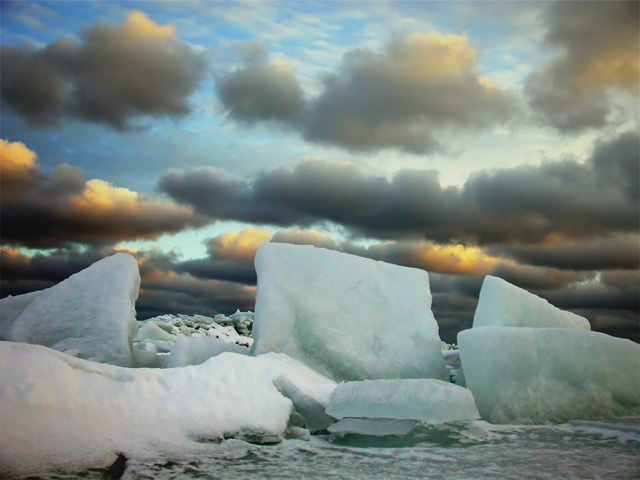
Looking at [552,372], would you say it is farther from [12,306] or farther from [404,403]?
[12,306]

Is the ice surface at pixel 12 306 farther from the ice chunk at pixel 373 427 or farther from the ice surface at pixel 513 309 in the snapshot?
the ice surface at pixel 513 309

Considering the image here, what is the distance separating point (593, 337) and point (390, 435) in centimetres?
284

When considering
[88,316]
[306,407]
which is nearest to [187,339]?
[88,316]

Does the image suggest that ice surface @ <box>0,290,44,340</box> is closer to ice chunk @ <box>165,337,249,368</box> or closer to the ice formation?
the ice formation

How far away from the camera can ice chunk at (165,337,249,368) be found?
6.20 meters

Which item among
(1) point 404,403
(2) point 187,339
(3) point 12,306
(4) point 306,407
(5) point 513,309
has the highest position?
(5) point 513,309

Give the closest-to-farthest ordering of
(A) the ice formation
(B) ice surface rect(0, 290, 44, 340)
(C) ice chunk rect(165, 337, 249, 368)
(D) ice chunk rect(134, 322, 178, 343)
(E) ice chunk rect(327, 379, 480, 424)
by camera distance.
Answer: (E) ice chunk rect(327, 379, 480, 424), (C) ice chunk rect(165, 337, 249, 368), (A) the ice formation, (B) ice surface rect(0, 290, 44, 340), (D) ice chunk rect(134, 322, 178, 343)

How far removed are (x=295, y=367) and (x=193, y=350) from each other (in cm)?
127

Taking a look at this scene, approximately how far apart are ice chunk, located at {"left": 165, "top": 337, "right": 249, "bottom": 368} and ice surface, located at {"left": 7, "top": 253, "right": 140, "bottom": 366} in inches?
25.9

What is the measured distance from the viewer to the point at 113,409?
3691 mm

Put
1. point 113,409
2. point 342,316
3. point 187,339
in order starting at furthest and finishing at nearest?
point 342,316 < point 187,339 < point 113,409

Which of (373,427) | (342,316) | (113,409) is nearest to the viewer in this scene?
(113,409)

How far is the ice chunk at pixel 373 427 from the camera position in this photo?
4.66m

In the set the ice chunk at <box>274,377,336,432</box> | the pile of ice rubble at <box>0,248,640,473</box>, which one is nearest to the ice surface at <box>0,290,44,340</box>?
the pile of ice rubble at <box>0,248,640,473</box>
